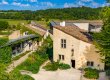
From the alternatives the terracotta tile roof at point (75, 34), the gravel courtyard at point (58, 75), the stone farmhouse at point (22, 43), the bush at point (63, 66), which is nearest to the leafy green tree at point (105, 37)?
the gravel courtyard at point (58, 75)

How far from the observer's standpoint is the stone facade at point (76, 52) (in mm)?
43312

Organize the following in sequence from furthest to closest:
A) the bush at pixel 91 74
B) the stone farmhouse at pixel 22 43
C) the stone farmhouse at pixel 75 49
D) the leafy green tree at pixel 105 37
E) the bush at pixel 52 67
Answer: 1. the stone farmhouse at pixel 22 43
2. the stone farmhouse at pixel 75 49
3. the bush at pixel 52 67
4. the bush at pixel 91 74
5. the leafy green tree at pixel 105 37

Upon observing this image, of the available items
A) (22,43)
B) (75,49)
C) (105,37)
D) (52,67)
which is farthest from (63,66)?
(22,43)

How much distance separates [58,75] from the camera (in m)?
40.5

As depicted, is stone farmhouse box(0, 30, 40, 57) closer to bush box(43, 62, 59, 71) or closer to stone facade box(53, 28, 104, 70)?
bush box(43, 62, 59, 71)

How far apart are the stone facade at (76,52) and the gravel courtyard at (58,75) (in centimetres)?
187

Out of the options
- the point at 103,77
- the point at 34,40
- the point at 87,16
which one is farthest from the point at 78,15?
the point at 103,77

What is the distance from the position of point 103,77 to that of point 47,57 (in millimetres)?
13187

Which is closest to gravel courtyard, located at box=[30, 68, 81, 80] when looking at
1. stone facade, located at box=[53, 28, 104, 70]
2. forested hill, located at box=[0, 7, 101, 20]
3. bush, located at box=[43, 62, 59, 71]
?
bush, located at box=[43, 62, 59, 71]

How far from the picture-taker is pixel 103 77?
39.4 meters

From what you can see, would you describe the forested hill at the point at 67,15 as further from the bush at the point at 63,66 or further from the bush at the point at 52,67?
the bush at the point at 52,67

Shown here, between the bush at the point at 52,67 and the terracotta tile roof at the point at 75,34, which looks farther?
the terracotta tile roof at the point at 75,34

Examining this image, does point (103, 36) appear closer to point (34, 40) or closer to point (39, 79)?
point (39, 79)

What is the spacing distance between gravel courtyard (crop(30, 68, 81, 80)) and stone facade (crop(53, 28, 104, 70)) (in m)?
1.87
